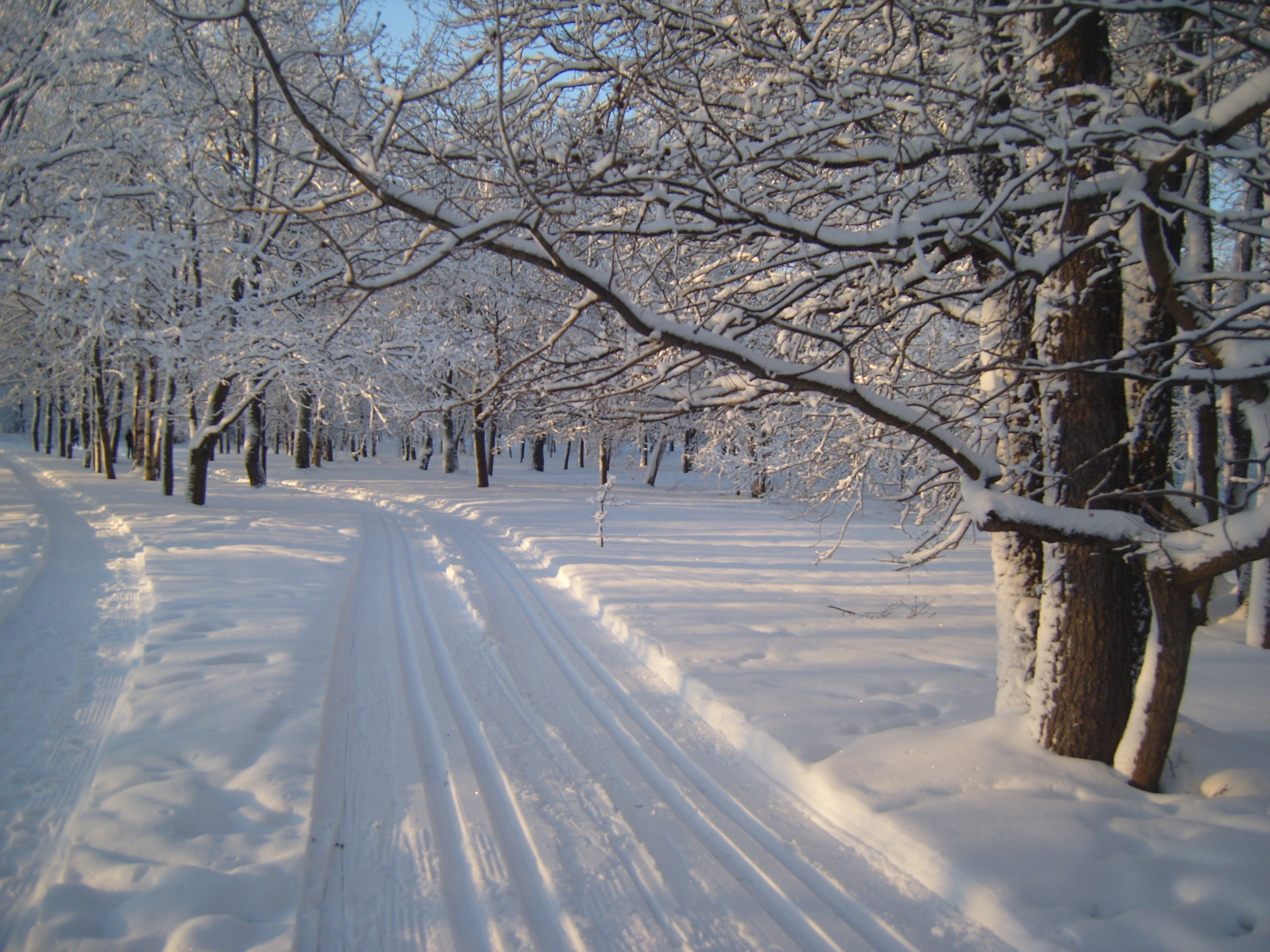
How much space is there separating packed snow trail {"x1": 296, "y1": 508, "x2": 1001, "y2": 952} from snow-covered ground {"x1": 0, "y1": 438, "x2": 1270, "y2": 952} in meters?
0.02

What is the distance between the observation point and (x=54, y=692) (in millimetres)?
4824

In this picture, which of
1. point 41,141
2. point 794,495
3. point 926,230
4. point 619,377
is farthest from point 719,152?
point 41,141

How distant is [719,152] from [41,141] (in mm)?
13065

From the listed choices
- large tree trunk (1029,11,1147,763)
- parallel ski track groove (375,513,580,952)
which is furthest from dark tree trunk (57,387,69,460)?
large tree trunk (1029,11,1147,763)

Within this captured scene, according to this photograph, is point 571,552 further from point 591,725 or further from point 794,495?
point 591,725

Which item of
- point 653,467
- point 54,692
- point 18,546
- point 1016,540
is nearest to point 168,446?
point 18,546

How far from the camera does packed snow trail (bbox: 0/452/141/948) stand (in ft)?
10.3

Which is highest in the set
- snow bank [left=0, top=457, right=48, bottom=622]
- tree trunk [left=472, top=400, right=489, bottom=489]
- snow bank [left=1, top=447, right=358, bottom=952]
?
tree trunk [left=472, top=400, right=489, bottom=489]

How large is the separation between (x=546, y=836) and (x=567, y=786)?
1.61 feet

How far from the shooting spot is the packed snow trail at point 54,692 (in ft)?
10.3

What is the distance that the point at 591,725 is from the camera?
4.75m

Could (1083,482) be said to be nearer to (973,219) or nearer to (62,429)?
(973,219)

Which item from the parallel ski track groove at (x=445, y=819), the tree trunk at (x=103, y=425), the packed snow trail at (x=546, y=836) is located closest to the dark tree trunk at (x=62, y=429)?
the tree trunk at (x=103, y=425)

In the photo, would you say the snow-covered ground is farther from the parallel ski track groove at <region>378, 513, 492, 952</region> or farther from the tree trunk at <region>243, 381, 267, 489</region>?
the tree trunk at <region>243, 381, 267, 489</region>
